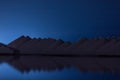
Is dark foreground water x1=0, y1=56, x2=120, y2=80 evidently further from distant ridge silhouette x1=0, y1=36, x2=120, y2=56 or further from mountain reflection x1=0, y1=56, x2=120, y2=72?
distant ridge silhouette x1=0, y1=36, x2=120, y2=56

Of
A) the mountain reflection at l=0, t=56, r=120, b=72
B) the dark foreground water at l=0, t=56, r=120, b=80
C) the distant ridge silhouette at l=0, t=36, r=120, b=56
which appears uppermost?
the distant ridge silhouette at l=0, t=36, r=120, b=56

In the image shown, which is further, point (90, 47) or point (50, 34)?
point (50, 34)

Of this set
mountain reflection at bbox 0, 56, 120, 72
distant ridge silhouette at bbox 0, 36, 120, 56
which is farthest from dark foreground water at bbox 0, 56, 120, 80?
distant ridge silhouette at bbox 0, 36, 120, 56

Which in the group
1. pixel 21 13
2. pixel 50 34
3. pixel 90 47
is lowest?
pixel 90 47

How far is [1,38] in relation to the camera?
168cm

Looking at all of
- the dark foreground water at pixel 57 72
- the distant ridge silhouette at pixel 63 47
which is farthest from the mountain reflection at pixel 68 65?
the distant ridge silhouette at pixel 63 47

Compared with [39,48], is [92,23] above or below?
above

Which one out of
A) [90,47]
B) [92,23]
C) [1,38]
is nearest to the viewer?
[90,47]

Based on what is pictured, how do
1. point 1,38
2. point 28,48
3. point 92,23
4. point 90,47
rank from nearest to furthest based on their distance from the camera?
point 90,47 < point 28,48 < point 92,23 < point 1,38

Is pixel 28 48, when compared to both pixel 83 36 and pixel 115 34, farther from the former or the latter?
pixel 115 34

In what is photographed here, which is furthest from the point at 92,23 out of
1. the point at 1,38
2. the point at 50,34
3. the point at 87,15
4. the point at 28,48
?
the point at 1,38

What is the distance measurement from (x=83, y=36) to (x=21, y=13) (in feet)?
1.34

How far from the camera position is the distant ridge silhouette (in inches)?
51.5

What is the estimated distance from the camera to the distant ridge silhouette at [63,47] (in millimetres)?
1309
